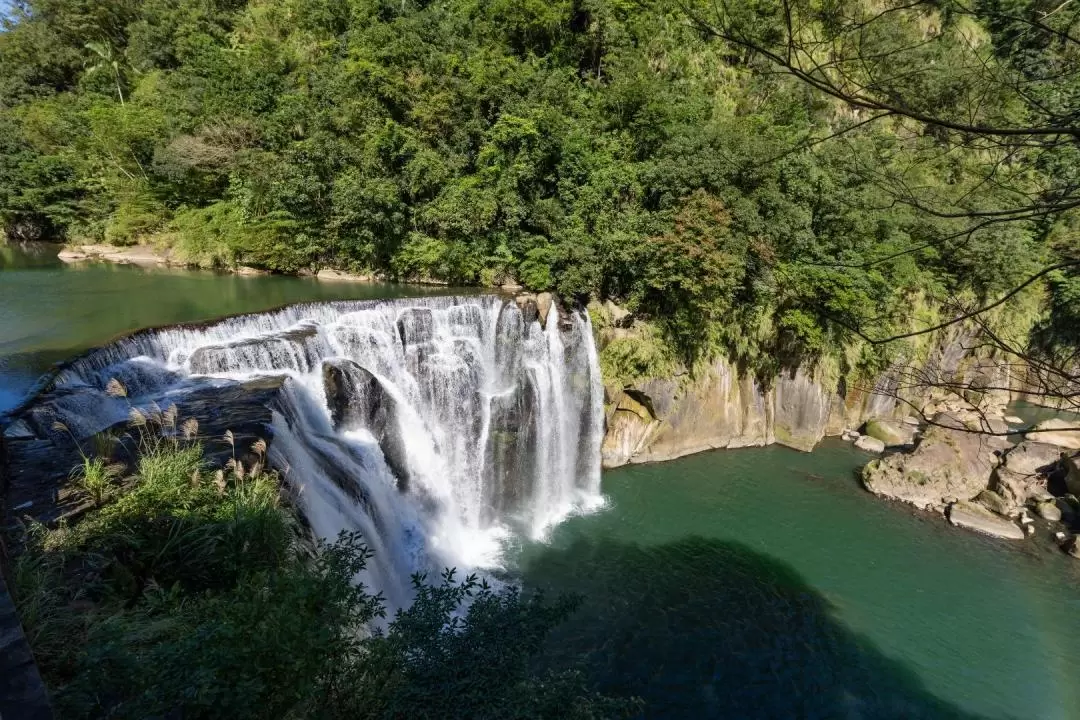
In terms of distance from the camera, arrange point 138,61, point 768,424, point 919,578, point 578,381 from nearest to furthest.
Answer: point 919,578 → point 578,381 → point 768,424 → point 138,61

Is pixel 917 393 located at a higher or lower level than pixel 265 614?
lower

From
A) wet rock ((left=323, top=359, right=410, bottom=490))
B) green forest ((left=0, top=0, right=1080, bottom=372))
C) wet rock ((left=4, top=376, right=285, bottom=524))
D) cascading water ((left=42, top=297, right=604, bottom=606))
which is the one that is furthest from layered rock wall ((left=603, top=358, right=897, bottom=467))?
wet rock ((left=4, top=376, right=285, bottom=524))

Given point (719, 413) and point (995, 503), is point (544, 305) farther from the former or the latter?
point (995, 503)

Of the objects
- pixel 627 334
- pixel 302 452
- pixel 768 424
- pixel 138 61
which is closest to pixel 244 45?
pixel 138 61

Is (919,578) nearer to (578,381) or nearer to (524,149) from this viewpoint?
(578,381)

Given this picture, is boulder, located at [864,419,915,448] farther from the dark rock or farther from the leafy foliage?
the dark rock

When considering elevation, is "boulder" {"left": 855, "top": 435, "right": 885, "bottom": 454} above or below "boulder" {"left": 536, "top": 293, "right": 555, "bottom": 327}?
below

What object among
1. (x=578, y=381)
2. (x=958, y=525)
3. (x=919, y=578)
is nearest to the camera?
(x=919, y=578)
